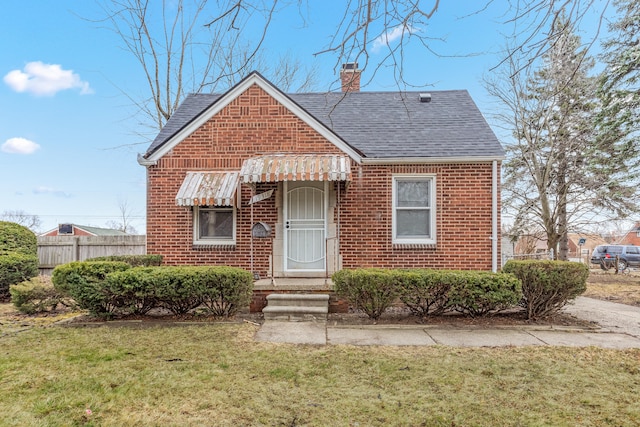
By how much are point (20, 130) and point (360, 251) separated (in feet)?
60.0

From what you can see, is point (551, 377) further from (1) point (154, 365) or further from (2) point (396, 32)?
(1) point (154, 365)

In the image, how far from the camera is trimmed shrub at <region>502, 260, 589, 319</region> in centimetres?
690

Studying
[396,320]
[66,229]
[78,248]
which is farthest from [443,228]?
Result: [66,229]

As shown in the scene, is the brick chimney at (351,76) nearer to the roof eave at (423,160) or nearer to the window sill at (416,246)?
the roof eave at (423,160)

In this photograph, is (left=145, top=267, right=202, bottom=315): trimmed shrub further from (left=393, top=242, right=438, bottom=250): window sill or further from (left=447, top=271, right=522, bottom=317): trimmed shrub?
(left=393, top=242, right=438, bottom=250): window sill

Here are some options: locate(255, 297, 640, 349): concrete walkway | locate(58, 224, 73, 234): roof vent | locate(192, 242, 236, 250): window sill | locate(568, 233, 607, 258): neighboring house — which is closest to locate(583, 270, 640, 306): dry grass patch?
locate(568, 233, 607, 258): neighboring house

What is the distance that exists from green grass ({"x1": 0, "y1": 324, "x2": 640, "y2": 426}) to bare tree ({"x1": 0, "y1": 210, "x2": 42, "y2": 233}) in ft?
102

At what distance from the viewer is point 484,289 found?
6.68 meters

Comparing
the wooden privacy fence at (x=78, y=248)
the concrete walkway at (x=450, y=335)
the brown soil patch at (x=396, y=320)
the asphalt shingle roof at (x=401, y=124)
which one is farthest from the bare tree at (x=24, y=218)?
the concrete walkway at (x=450, y=335)

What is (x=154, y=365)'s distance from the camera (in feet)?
15.2

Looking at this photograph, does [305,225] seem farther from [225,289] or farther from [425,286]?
[425,286]

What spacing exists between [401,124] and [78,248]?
12.5 m

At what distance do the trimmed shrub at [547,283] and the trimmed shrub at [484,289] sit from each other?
16.9 inches

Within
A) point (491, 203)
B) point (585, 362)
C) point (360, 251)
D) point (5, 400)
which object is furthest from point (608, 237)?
point (5, 400)
